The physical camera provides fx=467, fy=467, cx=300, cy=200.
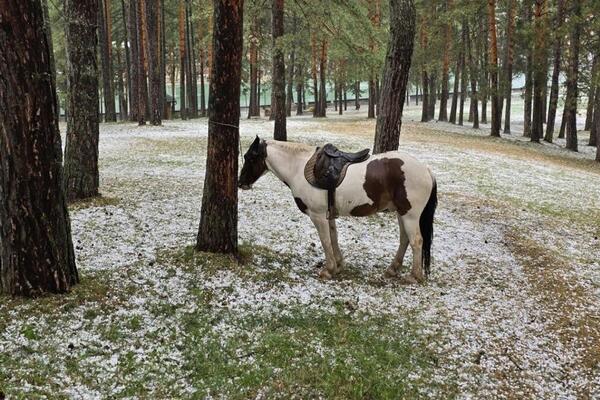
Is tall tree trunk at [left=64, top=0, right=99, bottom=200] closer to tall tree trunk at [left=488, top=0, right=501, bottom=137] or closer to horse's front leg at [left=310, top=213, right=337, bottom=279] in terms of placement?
horse's front leg at [left=310, top=213, right=337, bottom=279]

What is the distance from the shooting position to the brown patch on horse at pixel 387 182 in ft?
20.0

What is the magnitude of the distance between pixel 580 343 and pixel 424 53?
85.0 feet

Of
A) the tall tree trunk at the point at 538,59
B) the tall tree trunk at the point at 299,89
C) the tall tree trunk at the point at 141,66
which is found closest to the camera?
the tall tree trunk at the point at 538,59

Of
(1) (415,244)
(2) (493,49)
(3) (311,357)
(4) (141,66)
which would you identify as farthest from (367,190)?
(2) (493,49)

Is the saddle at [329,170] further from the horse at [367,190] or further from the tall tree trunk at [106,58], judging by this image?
the tall tree trunk at [106,58]

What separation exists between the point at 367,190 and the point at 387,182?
0.28m

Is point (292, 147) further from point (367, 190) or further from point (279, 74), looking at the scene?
point (279, 74)

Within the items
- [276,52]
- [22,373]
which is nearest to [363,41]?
[276,52]

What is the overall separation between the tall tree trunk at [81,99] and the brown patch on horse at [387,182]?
15.9 feet

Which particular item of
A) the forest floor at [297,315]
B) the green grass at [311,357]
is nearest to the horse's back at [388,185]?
the forest floor at [297,315]

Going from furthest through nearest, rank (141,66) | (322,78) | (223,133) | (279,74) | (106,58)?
(322,78)
(106,58)
(141,66)
(279,74)
(223,133)

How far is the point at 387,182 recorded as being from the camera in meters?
6.10

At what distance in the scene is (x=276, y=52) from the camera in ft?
46.4

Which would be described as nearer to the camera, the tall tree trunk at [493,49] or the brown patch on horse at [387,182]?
the brown patch on horse at [387,182]
